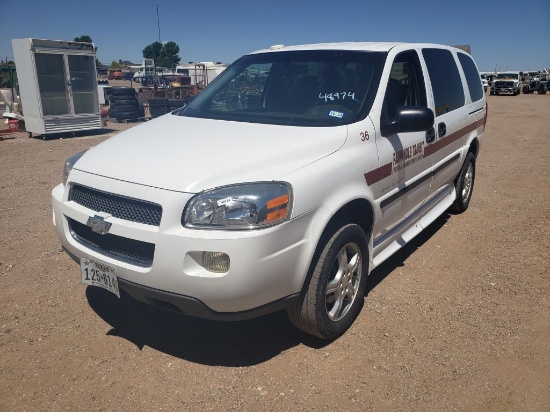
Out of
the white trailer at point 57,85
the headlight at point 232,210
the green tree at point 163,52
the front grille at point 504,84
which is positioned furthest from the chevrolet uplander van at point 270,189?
the green tree at point 163,52

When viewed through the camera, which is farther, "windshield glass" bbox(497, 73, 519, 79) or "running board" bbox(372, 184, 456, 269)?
"windshield glass" bbox(497, 73, 519, 79)

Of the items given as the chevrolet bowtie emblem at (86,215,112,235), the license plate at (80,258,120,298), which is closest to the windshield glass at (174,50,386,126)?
the chevrolet bowtie emblem at (86,215,112,235)

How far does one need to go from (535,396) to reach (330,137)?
74.3 inches

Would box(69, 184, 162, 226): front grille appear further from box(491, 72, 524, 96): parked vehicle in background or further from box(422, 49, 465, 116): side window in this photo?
box(491, 72, 524, 96): parked vehicle in background

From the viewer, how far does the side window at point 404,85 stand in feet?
11.3

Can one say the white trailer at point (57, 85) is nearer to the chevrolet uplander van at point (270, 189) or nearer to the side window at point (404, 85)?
the chevrolet uplander van at point (270, 189)

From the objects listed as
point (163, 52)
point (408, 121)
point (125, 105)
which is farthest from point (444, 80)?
point (163, 52)

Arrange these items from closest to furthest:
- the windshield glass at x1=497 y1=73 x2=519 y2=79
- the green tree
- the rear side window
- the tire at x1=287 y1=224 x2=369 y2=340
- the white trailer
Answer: the tire at x1=287 y1=224 x2=369 y2=340 → the rear side window → the white trailer → the windshield glass at x1=497 y1=73 x2=519 y2=79 → the green tree

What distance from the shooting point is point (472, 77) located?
17.9 ft

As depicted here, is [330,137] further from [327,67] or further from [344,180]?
[327,67]

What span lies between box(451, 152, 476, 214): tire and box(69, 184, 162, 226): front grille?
4.06 metres

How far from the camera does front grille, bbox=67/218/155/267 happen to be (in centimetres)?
244

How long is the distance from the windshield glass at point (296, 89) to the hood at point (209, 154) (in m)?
0.26

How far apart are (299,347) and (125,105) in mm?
15423
